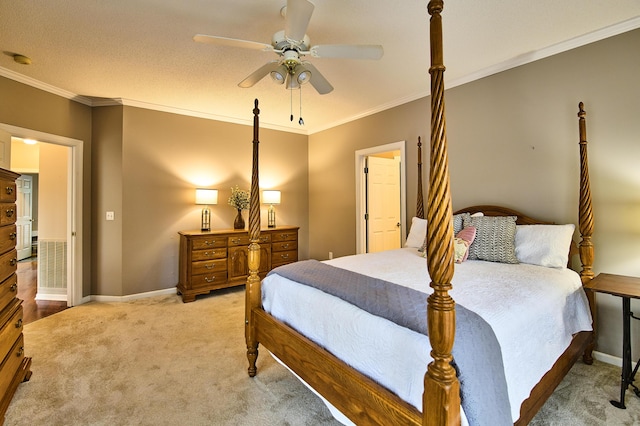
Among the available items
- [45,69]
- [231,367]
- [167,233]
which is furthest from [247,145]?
[231,367]

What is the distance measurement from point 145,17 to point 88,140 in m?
2.51

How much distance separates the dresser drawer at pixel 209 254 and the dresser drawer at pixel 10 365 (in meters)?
1.79

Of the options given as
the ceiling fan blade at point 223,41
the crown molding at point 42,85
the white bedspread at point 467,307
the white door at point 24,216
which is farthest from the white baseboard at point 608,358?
the white door at point 24,216

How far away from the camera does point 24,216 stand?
6.51 m

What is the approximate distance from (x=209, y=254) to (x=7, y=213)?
2099 mm

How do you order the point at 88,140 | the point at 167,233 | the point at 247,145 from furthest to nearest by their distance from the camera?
1. the point at 247,145
2. the point at 167,233
3. the point at 88,140

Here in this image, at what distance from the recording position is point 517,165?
277 cm

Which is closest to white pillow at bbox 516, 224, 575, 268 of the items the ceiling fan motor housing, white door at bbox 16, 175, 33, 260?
the ceiling fan motor housing

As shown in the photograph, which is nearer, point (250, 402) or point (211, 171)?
point (250, 402)

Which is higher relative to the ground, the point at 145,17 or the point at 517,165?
the point at 145,17

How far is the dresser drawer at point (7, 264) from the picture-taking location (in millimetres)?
1862

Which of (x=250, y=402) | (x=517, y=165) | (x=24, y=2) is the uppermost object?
(x=24, y=2)

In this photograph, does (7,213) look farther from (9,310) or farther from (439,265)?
(439,265)

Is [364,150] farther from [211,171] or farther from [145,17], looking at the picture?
[145,17]
